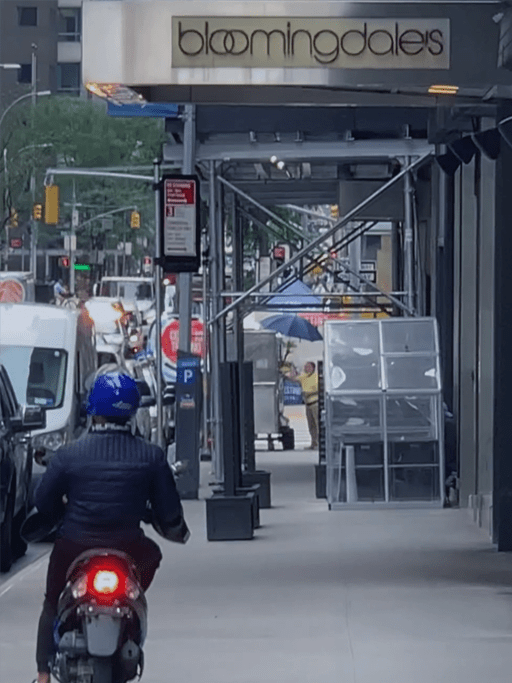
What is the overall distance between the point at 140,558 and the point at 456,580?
613 cm

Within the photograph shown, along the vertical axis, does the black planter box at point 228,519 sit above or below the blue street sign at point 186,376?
below

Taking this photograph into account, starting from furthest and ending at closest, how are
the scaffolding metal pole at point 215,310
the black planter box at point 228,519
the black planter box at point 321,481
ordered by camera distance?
the black planter box at point 321,481, the scaffolding metal pole at point 215,310, the black planter box at point 228,519

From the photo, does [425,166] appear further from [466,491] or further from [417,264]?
[466,491]

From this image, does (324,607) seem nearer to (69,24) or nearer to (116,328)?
(116,328)

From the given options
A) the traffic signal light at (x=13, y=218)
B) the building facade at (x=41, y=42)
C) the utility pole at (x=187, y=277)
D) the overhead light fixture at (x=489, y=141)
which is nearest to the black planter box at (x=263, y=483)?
the utility pole at (x=187, y=277)

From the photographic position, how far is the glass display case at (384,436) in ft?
62.8

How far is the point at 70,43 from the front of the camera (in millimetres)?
108062

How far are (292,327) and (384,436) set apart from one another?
1209 cm

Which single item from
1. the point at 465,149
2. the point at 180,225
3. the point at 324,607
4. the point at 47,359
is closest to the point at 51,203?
the point at 180,225

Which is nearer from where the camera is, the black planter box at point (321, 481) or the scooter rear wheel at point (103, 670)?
the scooter rear wheel at point (103, 670)

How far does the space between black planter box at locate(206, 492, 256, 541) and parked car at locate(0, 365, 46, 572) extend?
1724 mm

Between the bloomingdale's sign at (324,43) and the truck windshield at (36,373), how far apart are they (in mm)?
7093

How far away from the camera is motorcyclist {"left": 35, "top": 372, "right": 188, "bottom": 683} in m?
7.45

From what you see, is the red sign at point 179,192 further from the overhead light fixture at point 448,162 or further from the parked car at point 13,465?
the parked car at point 13,465
